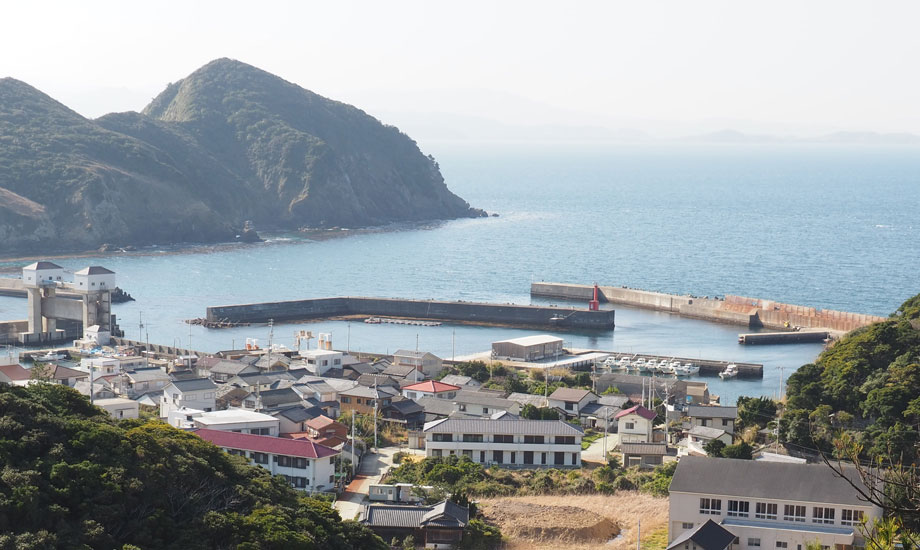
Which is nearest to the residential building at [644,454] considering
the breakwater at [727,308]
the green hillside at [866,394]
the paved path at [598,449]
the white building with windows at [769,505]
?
the paved path at [598,449]

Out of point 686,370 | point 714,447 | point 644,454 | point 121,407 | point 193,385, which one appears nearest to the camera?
point 714,447

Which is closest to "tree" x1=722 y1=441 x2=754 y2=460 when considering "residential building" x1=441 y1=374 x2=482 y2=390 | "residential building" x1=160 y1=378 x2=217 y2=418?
"residential building" x1=441 y1=374 x2=482 y2=390

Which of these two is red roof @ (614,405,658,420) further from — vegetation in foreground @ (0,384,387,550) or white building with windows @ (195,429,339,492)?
vegetation in foreground @ (0,384,387,550)

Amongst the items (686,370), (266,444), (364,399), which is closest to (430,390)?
(364,399)

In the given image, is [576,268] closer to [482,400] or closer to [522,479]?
[482,400]

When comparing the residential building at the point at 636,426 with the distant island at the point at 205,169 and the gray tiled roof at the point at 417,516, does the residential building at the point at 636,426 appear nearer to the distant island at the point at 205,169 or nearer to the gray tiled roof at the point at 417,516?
the gray tiled roof at the point at 417,516

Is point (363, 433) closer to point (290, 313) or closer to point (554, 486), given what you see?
point (554, 486)

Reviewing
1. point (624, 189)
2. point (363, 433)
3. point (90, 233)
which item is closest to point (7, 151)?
point (90, 233)
